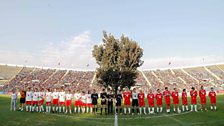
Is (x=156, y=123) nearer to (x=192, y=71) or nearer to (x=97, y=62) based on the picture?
(x=97, y=62)

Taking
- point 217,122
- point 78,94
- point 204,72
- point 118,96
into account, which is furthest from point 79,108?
point 204,72

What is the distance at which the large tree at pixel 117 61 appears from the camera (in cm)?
3647

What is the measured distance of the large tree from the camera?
120 ft

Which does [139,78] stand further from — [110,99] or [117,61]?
[110,99]

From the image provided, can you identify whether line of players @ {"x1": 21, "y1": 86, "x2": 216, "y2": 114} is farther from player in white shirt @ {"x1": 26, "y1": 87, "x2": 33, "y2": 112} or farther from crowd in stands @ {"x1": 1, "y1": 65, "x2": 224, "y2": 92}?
crowd in stands @ {"x1": 1, "y1": 65, "x2": 224, "y2": 92}

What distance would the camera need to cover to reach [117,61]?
37.4 meters

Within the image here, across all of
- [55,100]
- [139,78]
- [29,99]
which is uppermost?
[139,78]

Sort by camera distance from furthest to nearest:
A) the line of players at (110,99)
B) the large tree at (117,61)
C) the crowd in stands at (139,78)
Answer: the crowd in stands at (139,78), the large tree at (117,61), the line of players at (110,99)

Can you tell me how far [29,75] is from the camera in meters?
91.9

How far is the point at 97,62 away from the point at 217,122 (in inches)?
1022

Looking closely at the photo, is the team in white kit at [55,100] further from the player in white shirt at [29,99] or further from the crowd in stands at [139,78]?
the crowd in stands at [139,78]

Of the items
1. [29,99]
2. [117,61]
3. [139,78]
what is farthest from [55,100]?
[139,78]

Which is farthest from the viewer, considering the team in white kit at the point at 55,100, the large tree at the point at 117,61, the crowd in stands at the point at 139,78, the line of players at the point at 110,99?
the crowd in stands at the point at 139,78

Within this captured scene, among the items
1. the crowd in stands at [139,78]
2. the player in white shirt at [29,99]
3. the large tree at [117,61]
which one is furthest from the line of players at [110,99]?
the crowd in stands at [139,78]
